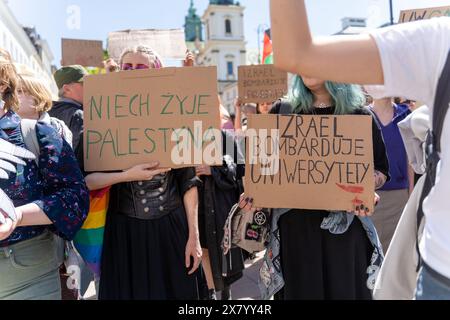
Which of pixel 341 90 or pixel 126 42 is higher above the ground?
pixel 126 42

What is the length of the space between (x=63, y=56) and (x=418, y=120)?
4.75 metres

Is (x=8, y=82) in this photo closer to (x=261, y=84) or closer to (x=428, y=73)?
(x=428, y=73)

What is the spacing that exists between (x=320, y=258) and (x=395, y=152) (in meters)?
1.50

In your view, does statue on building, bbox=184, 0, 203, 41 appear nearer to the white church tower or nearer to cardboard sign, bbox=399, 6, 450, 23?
the white church tower

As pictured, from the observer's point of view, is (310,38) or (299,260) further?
(299,260)

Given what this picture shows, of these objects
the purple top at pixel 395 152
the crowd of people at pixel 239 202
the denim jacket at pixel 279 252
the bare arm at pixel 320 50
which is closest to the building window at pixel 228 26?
the purple top at pixel 395 152

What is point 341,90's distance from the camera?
2.24m

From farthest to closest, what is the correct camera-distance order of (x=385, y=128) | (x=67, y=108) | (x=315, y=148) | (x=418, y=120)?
(x=67, y=108) < (x=385, y=128) < (x=315, y=148) < (x=418, y=120)

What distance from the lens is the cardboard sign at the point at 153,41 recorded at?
12.2 ft

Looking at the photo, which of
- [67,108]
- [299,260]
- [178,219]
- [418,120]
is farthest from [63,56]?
[418,120]

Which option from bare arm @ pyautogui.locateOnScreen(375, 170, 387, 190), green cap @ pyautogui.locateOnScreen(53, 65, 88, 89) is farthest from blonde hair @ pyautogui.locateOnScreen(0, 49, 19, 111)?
green cap @ pyautogui.locateOnScreen(53, 65, 88, 89)

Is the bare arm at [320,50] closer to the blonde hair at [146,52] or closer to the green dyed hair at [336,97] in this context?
the green dyed hair at [336,97]
